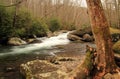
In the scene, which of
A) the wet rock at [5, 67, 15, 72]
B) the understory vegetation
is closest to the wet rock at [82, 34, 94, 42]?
the understory vegetation

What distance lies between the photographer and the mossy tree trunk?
6227mm

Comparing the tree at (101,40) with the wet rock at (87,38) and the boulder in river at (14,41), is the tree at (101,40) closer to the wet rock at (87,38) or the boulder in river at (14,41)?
the boulder in river at (14,41)

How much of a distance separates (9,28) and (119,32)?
13.0m

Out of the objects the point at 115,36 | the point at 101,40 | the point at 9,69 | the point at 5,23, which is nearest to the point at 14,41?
the point at 5,23

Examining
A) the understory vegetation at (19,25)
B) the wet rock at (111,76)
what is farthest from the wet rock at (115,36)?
the wet rock at (111,76)

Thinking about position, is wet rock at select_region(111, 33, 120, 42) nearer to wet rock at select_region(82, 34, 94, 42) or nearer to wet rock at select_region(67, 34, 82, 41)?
wet rock at select_region(82, 34, 94, 42)

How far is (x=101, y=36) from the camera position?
6.25 metres

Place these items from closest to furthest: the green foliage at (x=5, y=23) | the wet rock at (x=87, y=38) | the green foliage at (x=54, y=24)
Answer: the green foliage at (x=5, y=23)
the wet rock at (x=87, y=38)
the green foliage at (x=54, y=24)

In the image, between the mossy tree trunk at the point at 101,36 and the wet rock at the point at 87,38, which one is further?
the wet rock at the point at 87,38

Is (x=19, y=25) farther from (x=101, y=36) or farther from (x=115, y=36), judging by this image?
(x=101, y=36)

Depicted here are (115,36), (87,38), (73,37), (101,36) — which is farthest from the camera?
(73,37)

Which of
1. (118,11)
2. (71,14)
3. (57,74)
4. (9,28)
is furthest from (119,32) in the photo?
(71,14)

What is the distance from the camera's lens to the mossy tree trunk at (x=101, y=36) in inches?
245

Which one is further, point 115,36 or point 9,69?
point 115,36
